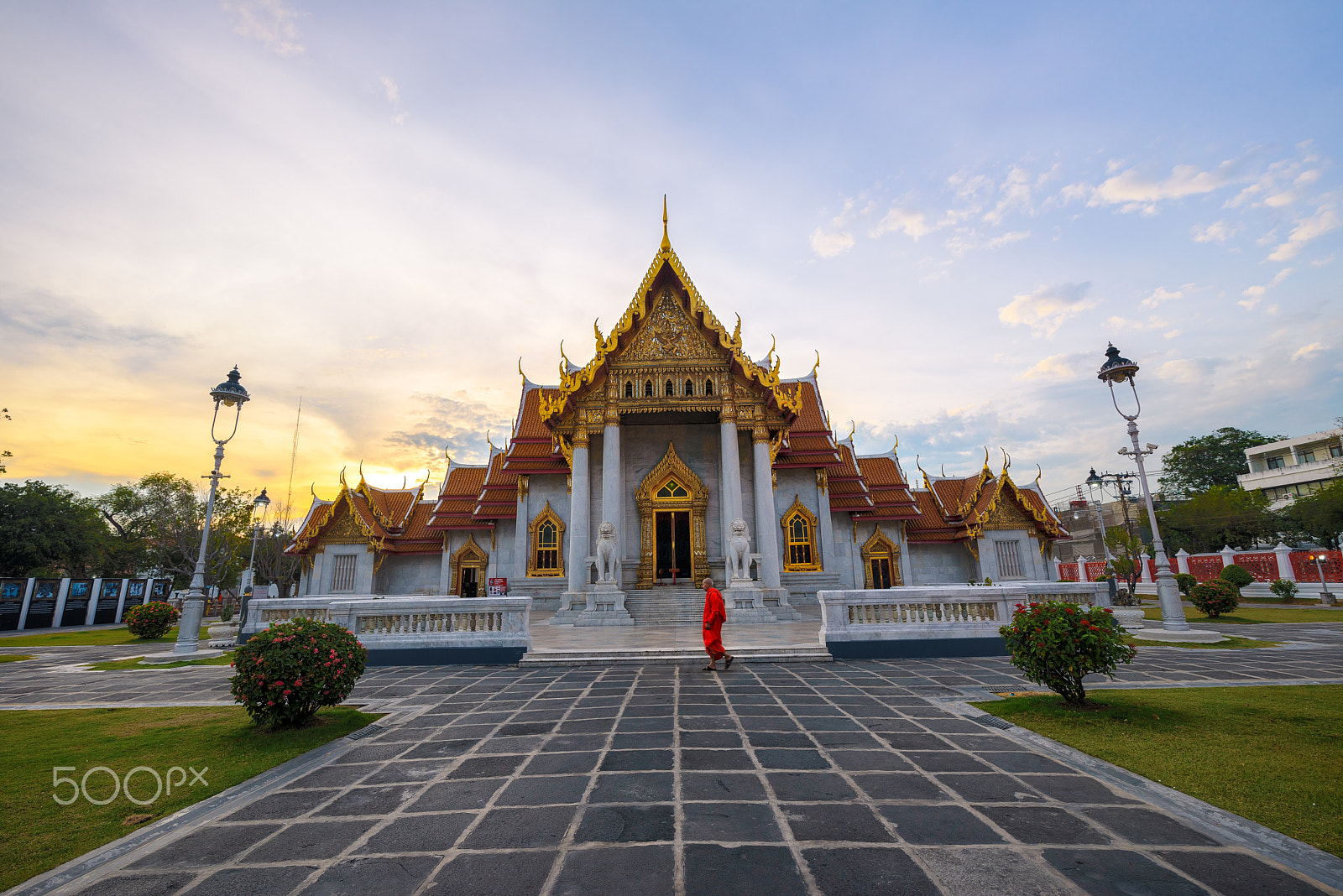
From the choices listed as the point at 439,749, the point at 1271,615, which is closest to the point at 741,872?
the point at 439,749

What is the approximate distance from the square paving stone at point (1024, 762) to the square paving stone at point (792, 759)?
129 centimetres

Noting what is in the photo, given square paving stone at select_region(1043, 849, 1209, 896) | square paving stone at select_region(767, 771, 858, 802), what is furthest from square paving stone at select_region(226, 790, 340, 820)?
square paving stone at select_region(1043, 849, 1209, 896)

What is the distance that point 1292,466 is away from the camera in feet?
166

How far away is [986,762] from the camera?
14.3ft

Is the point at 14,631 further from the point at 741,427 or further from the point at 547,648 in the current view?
the point at 741,427

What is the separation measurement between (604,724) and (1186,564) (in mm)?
35914

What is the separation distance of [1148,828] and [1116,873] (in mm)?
749

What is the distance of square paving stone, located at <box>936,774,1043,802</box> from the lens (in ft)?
11.9

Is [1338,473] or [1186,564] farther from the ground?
[1338,473]

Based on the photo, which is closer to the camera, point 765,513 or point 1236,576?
point 765,513

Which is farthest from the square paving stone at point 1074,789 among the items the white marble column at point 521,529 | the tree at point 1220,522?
the tree at point 1220,522

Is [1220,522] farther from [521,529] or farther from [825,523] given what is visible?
[521,529]

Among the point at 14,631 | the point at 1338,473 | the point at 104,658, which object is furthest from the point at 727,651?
the point at 1338,473

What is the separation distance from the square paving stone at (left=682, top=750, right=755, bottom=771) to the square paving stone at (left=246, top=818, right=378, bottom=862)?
6.91 ft
